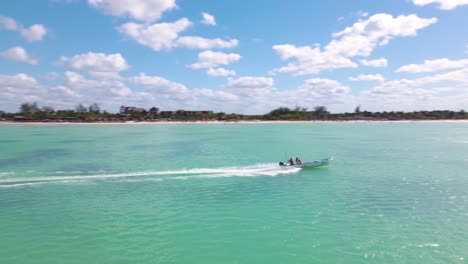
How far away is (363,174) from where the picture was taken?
1446 inches

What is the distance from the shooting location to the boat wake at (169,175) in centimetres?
3227

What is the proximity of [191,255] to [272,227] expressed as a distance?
6.18 m

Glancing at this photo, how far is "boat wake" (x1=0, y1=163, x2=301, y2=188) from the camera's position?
32.3m

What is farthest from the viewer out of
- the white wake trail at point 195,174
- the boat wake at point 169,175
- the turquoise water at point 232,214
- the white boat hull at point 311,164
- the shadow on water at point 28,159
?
the shadow on water at point 28,159

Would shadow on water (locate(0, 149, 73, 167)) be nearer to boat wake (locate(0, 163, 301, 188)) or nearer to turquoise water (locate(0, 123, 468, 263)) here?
turquoise water (locate(0, 123, 468, 263))

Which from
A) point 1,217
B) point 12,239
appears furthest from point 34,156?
point 12,239

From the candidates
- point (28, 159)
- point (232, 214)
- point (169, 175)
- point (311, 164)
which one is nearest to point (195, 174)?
point (169, 175)

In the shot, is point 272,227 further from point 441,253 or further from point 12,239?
point 12,239

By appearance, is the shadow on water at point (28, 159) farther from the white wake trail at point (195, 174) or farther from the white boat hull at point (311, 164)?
the white boat hull at point (311, 164)

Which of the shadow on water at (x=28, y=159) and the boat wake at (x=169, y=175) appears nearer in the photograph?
Result: the boat wake at (x=169, y=175)

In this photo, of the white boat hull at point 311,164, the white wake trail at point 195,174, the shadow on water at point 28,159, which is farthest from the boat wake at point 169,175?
the shadow on water at point 28,159

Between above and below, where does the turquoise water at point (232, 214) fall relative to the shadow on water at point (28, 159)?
below

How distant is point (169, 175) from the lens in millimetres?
35438

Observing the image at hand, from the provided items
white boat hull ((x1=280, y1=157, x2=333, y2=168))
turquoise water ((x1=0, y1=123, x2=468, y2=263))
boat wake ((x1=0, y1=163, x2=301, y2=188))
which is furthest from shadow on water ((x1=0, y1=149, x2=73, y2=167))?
white boat hull ((x1=280, y1=157, x2=333, y2=168))
